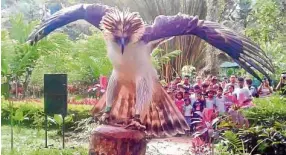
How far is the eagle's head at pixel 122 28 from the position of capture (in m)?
1.82

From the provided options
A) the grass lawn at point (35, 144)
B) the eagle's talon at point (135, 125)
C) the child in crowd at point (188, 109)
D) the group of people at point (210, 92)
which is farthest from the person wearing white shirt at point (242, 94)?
the grass lawn at point (35, 144)

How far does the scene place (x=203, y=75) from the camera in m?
2.51

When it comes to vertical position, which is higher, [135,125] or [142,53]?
[142,53]

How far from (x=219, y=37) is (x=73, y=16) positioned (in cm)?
58

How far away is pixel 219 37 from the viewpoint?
182cm

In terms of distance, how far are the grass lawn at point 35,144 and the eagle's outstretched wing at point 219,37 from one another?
717mm

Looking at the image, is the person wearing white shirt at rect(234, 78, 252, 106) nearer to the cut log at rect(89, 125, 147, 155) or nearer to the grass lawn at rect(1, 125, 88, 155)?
the cut log at rect(89, 125, 147, 155)

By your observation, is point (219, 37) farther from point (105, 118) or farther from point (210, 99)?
point (210, 99)

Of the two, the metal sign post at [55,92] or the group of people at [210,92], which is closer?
the metal sign post at [55,92]

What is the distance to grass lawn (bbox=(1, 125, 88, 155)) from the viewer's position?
89.7 inches

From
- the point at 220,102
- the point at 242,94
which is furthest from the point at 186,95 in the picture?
the point at 242,94

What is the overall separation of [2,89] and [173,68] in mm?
854

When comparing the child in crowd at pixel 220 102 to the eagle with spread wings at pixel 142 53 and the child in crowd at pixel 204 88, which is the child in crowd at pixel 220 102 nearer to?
the child in crowd at pixel 204 88

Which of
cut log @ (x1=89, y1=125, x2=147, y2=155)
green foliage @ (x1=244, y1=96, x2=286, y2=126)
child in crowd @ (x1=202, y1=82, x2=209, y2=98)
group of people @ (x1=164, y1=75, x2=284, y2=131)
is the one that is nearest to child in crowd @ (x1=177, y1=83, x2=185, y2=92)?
group of people @ (x1=164, y1=75, x2=284, y2=131)
